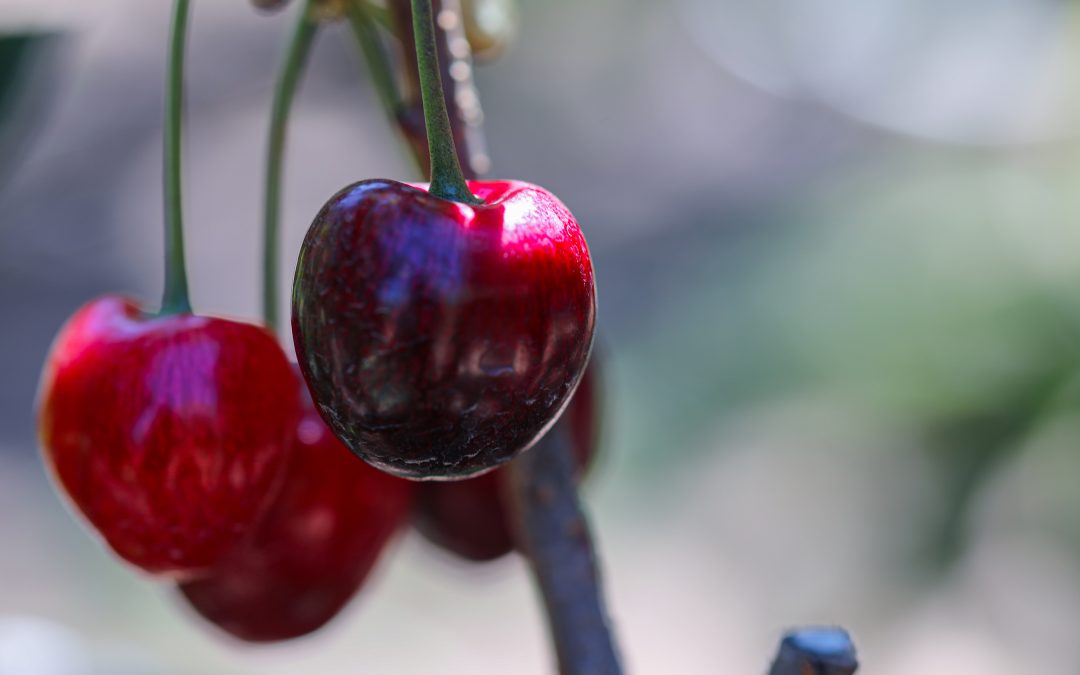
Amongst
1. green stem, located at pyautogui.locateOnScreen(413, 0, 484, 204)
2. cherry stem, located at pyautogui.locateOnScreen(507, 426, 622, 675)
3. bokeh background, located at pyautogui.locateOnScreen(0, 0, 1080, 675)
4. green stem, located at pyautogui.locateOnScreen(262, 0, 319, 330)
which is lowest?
bokeh background, located at pyautogui.locateOnScreen(0, 0, 1080, 675)

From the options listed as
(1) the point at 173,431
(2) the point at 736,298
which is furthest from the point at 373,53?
(2) the point at 736,298

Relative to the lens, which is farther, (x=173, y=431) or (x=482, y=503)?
(x=482, y=503)

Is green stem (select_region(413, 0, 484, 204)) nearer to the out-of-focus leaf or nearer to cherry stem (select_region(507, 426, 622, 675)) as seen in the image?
cherry stem (select_region(507, 426, 622, 675))

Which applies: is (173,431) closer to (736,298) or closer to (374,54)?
(374,54)

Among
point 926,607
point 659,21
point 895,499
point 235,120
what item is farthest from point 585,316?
point 659,21

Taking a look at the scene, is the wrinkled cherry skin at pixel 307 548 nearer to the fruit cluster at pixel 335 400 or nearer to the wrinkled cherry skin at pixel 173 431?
the fruit cluster at pixel 335 400

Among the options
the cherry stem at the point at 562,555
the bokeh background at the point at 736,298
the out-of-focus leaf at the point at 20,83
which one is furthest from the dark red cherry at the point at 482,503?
the bokeh background at the point at 736,298

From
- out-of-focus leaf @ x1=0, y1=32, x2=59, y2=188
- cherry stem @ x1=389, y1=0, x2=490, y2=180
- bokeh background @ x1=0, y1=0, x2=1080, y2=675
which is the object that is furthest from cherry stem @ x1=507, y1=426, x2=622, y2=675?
bokeh background @ x1=0, y1=0, x2=1080, y2=675
